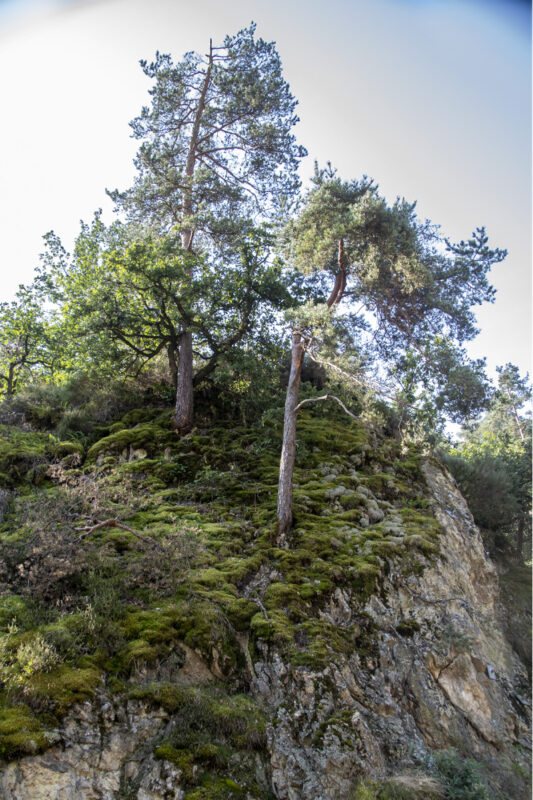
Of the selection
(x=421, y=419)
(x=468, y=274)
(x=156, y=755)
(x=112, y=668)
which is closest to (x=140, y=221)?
(x=468, y=274)

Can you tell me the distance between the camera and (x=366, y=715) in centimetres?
584

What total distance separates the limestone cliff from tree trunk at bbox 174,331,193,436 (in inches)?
112

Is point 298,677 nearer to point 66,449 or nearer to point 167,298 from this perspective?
point 66,449

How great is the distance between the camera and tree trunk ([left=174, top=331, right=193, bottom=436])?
13.2 metres

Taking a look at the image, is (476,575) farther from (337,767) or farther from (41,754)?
(41,754)

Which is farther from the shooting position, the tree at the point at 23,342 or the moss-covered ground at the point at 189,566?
the tree at the point at 23,342

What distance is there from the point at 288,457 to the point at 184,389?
5321mm

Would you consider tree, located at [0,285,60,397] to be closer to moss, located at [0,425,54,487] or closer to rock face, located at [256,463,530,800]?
moss, located at [0,425,54,487]

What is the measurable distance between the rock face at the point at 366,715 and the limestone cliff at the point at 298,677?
0.02 meters

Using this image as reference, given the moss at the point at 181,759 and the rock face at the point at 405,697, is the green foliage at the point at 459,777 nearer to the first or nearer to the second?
the rock face at the point at 405,697

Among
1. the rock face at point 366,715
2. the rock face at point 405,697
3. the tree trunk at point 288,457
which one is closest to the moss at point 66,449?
the tree trunk at point 288,457

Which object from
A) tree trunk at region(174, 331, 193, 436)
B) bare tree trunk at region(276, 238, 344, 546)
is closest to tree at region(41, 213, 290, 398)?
tree trunk at region(174, 331, 193, 436)

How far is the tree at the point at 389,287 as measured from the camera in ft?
30.4

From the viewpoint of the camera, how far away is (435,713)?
21.2ft
